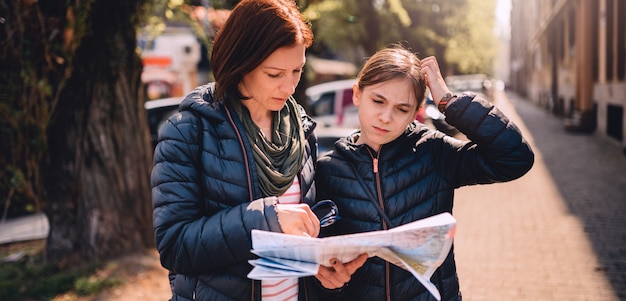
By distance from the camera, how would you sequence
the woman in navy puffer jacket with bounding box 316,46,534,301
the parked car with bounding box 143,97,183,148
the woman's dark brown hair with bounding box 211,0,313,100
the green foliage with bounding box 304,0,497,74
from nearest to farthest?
the woman's dark brown hair with bounding box 211,0,313,100, the woman in navy puffer jacket with bounding box 316,46,534,301, the parked car with bounding box 143,97,183,148, the green foliage with bounding box 304,0,497,74

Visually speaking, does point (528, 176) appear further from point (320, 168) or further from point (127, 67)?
point (320, 168)

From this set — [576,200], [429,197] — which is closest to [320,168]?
[429,197]

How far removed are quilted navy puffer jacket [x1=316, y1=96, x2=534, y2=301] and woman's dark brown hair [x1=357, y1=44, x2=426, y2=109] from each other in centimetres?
15

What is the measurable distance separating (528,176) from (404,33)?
18.0 meters

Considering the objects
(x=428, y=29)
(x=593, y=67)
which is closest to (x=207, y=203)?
(x=593, y=67)

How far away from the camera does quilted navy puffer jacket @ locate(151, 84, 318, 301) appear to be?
1.52m

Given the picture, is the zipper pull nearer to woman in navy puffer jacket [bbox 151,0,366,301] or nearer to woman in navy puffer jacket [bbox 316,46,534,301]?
woman in navy puffer jacket [bbox 316,46,534,301]

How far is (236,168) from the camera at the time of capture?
64.8 inches

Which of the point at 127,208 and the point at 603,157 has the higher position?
the point at 127,208

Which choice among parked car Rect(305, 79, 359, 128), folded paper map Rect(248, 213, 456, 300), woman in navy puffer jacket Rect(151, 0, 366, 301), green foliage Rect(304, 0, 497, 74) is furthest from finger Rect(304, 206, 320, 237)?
green foliage Rect(304, 0, 497, 74)

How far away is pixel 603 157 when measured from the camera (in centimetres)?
1038

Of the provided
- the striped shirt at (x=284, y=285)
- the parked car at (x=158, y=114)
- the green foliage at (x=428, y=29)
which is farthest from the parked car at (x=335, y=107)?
the green foliage at (x=428, y=29)

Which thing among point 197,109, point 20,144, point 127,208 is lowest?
point 127,208

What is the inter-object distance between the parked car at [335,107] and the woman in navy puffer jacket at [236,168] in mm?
9118
